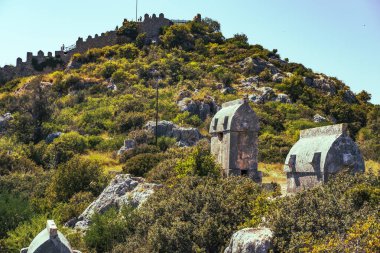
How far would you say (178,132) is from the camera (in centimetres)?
4184

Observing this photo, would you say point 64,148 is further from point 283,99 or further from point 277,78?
point 277,78

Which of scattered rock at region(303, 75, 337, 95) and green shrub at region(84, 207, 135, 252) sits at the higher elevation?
scattered rock at region(303, 75, 337, 95)

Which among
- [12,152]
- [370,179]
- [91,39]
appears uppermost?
[91,39]

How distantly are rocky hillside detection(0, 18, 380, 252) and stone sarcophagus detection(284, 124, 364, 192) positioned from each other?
1.38 meters

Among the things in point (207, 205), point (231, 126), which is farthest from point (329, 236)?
point (231, 126)

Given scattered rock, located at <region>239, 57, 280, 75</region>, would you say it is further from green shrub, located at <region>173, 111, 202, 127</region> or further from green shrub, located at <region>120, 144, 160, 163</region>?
green shrub, located at <region>120, 144, 160, 163</region>

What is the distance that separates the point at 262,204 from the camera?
16.4 meters

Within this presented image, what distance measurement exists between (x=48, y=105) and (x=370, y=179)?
3981cm

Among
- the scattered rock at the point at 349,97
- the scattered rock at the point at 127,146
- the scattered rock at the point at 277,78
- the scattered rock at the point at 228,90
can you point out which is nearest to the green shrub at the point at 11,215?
the scattered rock at the point at 127,146

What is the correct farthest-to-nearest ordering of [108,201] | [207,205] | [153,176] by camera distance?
1. [153,176]
2. [108,201]
3. [207,205]

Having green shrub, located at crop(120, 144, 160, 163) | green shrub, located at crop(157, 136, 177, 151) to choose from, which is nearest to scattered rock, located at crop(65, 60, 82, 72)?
green shrub, located at crop(157, 136, 177, 151)

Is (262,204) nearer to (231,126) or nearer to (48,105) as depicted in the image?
(231,126)

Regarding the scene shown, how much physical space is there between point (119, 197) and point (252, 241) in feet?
32.9

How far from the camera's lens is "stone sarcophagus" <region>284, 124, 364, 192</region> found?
1828 centimetres
